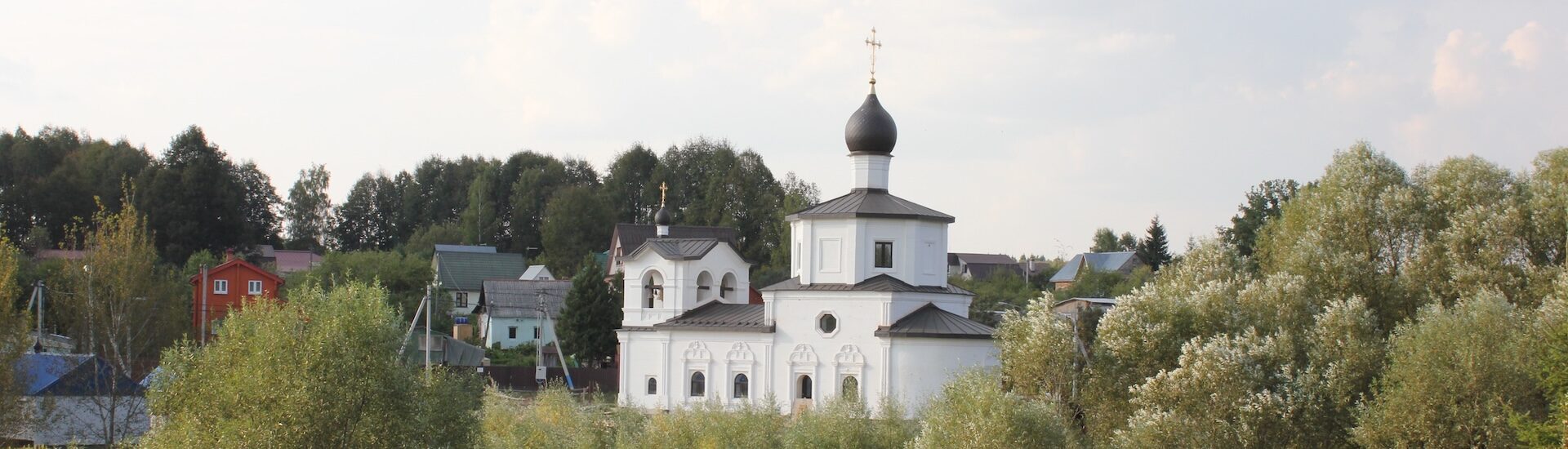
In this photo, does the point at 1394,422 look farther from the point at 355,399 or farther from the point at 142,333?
Answer: the point at 142,333

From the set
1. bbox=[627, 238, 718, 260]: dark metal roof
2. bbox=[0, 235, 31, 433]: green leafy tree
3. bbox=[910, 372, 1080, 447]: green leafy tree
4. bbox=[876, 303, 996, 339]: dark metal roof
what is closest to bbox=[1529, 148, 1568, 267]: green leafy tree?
bbox=[910, 372, 1080, 447]: green leafy tree

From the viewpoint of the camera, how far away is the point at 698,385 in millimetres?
34469

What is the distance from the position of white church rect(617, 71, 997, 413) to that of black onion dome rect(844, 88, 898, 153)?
0.03m

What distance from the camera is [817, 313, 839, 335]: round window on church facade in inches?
1297

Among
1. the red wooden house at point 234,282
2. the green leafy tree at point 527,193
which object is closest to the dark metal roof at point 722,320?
the red wooden house at point 234,282

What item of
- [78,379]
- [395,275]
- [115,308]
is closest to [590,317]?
[395,275]

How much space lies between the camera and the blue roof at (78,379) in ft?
91.0

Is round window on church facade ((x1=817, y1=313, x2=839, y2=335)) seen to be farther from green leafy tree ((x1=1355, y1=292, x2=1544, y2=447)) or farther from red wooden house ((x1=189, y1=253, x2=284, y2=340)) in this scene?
red wooden house ((x1=189, y1=253, x2=284, y2=340))

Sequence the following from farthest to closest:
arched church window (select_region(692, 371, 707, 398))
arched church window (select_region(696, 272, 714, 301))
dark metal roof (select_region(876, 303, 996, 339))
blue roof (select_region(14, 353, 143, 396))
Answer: arched church window (select_region(696, 272, 714, 301)) → arched church window (select_region(692, 371, 707, 398)) → dark metal roof (select_region(876, 303, 996, 339)) → blue roof (select_region(14, 353, 143, 396))

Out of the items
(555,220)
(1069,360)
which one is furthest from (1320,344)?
(555,220)

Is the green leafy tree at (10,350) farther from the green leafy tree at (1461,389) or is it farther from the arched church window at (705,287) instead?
the green leafy tree at (1461,389)

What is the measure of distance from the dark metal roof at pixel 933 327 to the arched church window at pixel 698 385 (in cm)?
440

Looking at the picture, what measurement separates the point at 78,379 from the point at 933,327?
15.8 m

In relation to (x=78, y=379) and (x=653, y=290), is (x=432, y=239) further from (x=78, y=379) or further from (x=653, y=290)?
(x=78, y=379)
